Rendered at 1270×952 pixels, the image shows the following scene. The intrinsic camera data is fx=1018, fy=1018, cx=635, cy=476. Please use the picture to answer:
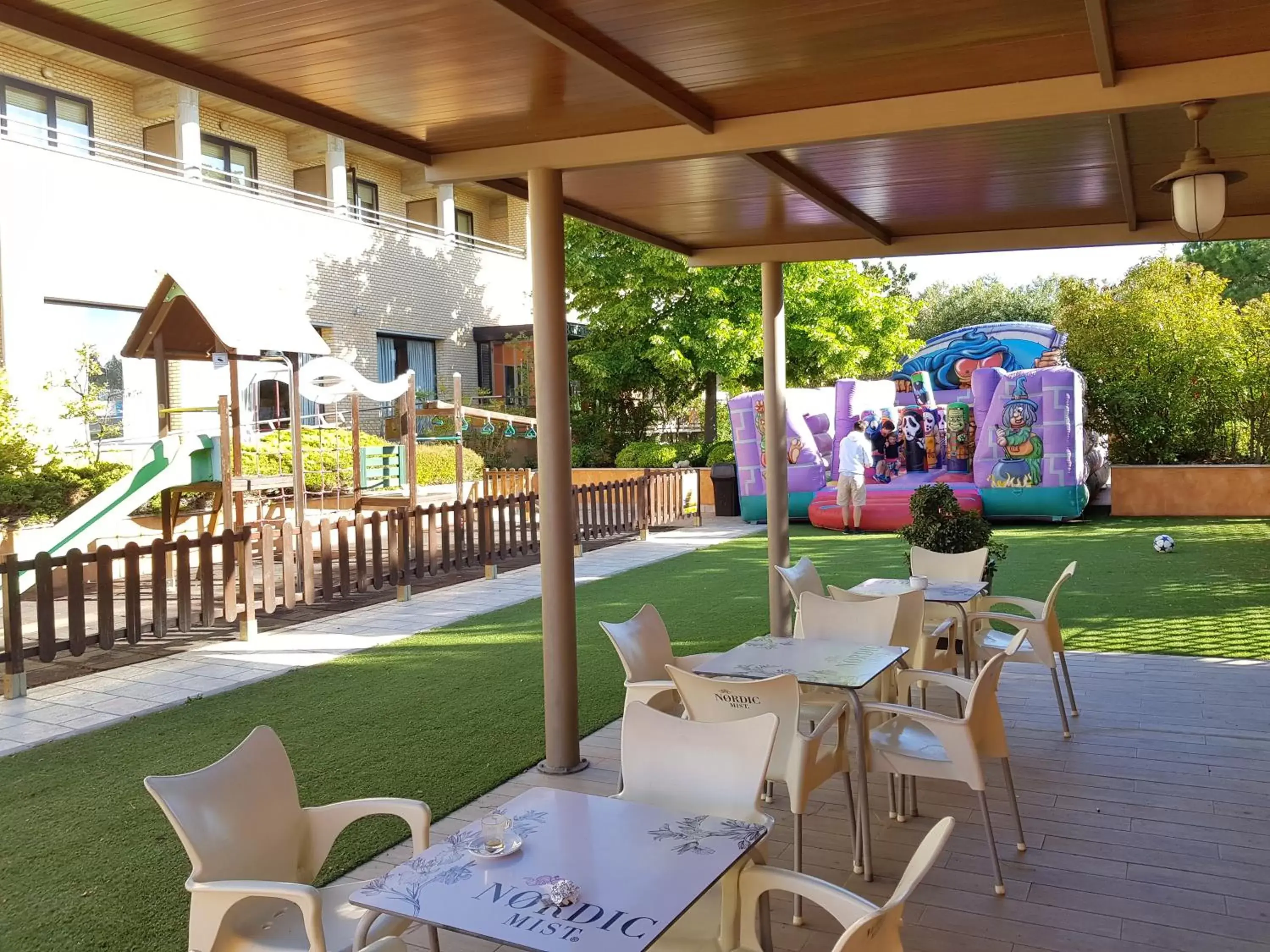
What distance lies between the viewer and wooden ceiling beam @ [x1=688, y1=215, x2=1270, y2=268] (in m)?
7.73

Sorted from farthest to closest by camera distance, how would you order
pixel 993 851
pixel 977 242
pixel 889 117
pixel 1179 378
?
pixel 1179 378
pixel 977 242
pixel 889 117
pixel 993 851

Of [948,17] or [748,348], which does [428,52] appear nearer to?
[948,17]

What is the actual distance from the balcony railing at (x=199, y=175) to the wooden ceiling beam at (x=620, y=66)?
14242mm

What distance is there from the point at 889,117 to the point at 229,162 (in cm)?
1971

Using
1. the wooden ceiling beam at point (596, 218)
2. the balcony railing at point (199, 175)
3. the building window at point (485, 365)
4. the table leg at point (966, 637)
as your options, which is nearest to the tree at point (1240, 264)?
the building window at point (485, 365)

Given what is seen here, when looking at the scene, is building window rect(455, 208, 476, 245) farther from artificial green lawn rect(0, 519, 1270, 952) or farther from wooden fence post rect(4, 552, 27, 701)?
wooden fence post rect(4, 552, 27, 701)

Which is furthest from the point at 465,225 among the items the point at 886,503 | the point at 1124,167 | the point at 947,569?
the point at 1124,167

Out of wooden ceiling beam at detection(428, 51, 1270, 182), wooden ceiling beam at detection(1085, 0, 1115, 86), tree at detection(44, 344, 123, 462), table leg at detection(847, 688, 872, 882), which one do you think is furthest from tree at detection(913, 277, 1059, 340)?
table leg at detection(847, 688, 872, 882)

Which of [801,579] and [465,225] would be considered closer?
[801,579]

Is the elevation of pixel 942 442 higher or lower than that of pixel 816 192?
lower

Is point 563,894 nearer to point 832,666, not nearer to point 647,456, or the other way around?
point 832,666

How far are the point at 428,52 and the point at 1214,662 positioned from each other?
6.56m

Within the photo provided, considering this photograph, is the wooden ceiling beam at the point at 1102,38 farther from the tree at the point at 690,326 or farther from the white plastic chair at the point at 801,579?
the tree at the point at 690,326

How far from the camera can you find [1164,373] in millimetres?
17344
